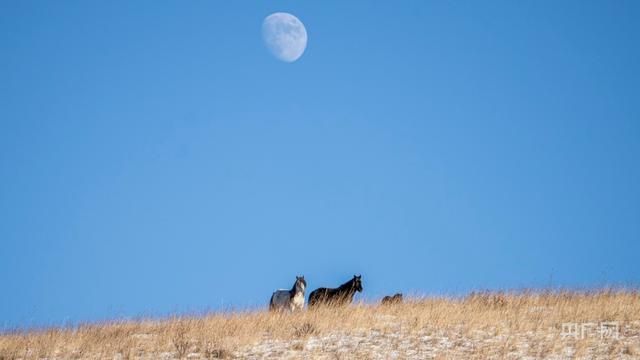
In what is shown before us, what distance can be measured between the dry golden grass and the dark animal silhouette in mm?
1017

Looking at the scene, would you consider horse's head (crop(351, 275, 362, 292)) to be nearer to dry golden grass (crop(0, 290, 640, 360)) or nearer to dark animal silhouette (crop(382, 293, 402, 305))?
dark animal silhouette (crop(382, 293, 402, 305))

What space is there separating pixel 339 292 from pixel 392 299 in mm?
2207

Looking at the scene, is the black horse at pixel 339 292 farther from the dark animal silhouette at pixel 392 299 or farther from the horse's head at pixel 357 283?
the dark animal silhouette at pixel 392 299

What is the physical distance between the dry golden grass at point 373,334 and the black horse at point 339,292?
9.45 feet

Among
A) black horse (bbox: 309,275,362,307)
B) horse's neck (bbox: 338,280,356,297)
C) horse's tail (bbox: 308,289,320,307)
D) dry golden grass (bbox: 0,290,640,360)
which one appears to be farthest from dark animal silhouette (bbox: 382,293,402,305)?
horse's tail (bbox: 308,289,320,307)

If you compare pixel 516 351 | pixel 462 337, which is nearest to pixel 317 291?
pixel 462 337

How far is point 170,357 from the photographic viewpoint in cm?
1177

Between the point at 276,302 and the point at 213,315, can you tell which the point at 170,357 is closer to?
the point at 213,315

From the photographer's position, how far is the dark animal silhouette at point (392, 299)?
17.4 m

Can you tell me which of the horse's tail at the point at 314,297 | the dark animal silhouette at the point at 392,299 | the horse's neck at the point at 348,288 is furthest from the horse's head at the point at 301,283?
the dark animal silhouette at the point at 392,299

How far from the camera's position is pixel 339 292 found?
64.4 feet

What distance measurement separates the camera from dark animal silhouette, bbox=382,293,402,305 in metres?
17.4

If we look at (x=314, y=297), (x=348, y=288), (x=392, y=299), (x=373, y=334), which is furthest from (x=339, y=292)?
(x=373, y=334)

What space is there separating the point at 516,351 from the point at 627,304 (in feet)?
16.2
